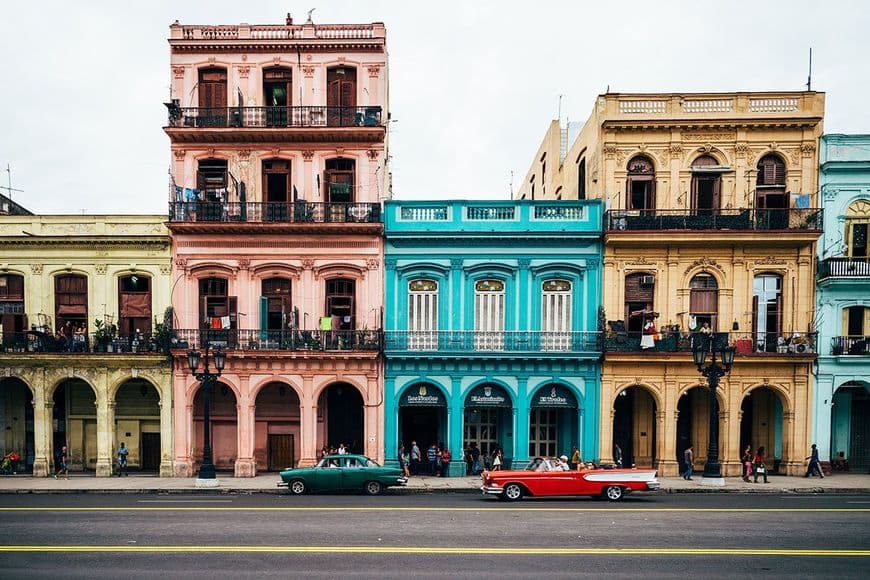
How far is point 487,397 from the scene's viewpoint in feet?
77.4

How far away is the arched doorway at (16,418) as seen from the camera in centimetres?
2531

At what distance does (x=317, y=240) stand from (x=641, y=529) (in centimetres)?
1583

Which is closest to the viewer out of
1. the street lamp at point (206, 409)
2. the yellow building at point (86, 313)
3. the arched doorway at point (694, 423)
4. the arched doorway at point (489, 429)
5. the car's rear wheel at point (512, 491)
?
the car's rear wheel at point (512, 491)

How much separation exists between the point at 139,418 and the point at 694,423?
2394 centimetres

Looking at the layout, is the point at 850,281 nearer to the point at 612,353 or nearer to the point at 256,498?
the point at 612,353

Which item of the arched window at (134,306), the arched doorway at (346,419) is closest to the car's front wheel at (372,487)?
the arched doorway at (346,419)

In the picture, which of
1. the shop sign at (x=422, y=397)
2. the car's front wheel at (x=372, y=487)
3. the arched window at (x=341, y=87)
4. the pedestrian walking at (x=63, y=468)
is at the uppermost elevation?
the arched window at (x=341, y=87)

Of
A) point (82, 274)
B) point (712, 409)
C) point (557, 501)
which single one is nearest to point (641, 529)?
point (557, 501)

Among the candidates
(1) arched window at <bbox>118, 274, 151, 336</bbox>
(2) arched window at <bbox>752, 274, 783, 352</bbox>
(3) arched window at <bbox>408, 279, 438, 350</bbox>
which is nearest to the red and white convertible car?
(3) arched window at <bbox>408, 279, 438, 350</bbox>

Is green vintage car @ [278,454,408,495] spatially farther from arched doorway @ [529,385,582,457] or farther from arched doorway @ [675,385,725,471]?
arched doorway @ [675,385,725,471]

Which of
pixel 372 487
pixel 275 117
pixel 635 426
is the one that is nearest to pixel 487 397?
pixel 372 487

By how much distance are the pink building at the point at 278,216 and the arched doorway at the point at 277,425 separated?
911 mm

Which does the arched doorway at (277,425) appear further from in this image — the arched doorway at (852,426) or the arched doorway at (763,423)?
the arched doorway at (852,426)

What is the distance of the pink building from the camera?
23.4 meters
